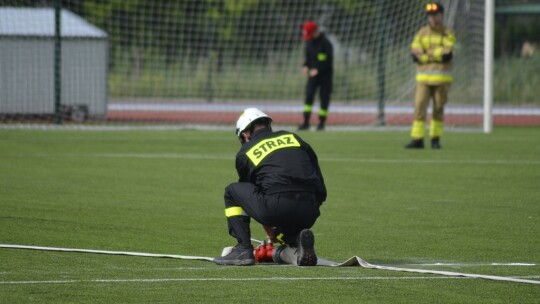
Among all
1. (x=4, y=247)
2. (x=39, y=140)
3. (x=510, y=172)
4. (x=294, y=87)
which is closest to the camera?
(x=4, y=247)

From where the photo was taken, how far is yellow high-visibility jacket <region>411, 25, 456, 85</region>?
20000 mm

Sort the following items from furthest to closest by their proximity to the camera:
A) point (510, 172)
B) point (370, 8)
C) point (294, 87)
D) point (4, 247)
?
point (294, 87) → point (370, 8) → point (510, 172) → point (4, 247)

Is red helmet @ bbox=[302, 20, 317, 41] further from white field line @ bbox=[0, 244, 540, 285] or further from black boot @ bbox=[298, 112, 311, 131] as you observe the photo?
white field line @ bbox=[0, 244, 540, 285]

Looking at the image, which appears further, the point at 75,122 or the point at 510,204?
the point at 75,122

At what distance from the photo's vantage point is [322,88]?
25.5m

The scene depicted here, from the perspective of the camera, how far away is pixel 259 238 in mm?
10695

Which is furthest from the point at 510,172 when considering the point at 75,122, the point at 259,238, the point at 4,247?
the point at 75,122

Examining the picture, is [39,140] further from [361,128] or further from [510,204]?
[510,204]

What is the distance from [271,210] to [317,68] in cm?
1671

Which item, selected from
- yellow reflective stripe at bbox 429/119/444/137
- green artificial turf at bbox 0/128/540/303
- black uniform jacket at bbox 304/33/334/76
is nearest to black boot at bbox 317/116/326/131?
black uniform jacket at bbox 304/33/334/76

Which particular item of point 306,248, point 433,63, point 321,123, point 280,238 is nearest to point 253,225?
point 280,238

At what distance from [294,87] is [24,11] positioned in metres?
10.1

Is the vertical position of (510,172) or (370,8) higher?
(370,8)

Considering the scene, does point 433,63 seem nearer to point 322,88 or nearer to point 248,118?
point 322,88
